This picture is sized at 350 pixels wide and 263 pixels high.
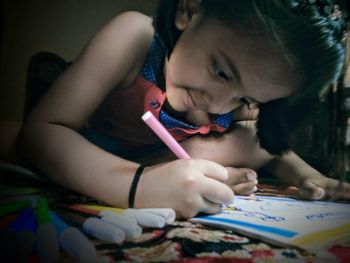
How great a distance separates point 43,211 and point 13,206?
0.15ft

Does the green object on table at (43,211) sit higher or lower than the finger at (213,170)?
lower

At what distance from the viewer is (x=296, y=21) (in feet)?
1.74

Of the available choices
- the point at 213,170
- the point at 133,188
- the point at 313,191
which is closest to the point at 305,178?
the point at 313,191

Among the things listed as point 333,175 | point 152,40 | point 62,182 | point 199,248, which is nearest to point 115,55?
point 152,40

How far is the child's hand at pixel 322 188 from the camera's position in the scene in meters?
0.62

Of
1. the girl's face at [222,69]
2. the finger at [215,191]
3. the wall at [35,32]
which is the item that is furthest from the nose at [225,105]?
the wall at [35,32]

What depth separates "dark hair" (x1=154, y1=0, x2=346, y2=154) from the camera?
0.52 meters

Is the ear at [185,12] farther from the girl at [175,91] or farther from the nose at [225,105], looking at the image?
the nose at [225,105]

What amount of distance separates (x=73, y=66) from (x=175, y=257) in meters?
0.31

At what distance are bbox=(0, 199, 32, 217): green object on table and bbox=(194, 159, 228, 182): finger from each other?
0.26 metres

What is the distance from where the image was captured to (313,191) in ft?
2.04

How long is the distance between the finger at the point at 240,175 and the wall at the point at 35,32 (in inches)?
12.2

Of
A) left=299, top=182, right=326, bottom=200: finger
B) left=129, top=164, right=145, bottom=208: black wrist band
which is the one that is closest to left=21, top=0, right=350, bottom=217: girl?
left=129, top=164, right=145, bottom=208: black wrist band

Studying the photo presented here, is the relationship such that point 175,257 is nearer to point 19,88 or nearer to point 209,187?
point 209,187
